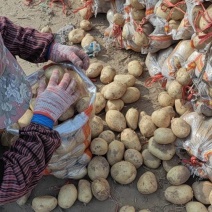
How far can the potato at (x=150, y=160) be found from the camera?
239 cm

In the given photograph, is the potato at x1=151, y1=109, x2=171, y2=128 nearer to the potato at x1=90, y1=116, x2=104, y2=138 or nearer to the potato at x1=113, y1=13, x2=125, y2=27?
the potato at x1=90, y1=116, x2=104, y2=138

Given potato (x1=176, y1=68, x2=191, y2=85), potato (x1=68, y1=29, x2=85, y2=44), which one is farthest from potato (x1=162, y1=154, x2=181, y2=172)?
potato (x1=68, y1=29, x2=85, y2=44)

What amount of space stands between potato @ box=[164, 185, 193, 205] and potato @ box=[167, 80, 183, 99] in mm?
575

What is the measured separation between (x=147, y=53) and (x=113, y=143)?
87 cm

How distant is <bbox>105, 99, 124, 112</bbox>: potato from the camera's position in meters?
2.61

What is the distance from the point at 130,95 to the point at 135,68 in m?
0.28

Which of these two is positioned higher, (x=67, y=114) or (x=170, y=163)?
(x=67, y=114)

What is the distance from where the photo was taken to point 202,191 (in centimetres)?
224

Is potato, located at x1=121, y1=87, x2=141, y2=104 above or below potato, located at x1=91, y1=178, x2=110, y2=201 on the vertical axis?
above

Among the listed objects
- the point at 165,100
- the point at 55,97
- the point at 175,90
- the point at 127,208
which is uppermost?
the point at 55,97

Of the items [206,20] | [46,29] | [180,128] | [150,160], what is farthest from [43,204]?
[46,29]

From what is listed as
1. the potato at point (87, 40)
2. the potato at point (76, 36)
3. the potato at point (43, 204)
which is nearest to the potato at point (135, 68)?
the potato at point (87, 40)

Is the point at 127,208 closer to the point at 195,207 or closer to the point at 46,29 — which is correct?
the point at 195,207

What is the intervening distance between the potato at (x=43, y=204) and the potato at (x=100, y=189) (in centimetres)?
24
